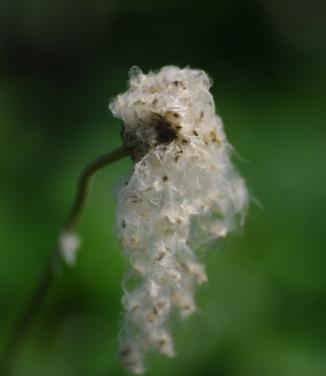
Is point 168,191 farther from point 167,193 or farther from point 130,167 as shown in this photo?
point 130,167

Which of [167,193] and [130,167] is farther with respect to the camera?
[130,167]

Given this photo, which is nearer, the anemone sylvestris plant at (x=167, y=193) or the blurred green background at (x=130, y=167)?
the anemone sylvestris plant at (x=167, y=193)

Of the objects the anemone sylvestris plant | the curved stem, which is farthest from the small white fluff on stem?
the curved stem

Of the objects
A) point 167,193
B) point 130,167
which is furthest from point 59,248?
point 130,167

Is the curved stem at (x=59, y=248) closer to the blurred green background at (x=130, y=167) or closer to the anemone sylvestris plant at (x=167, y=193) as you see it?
the anemone sylvestris plant at (x=167, y=193)

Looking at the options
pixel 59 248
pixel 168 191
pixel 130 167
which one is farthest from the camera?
pixel 130 167

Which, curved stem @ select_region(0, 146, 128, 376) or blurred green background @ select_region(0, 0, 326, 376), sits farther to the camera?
blurred green background @ select_region(0, 0, 326, 376)

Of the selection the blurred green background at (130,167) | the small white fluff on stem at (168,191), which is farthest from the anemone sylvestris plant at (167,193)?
the blurred green background at (130,167)

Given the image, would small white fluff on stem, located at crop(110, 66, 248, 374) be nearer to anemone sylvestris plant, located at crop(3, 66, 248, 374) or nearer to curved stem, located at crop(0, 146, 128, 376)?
anemone sylvestris plant, located at crop(3, 66, 248, 374)
